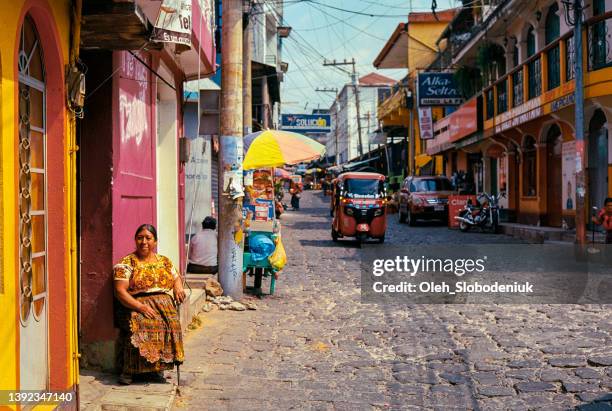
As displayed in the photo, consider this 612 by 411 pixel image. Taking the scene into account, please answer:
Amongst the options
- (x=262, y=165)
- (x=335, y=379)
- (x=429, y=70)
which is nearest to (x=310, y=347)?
(x=335, y=379)

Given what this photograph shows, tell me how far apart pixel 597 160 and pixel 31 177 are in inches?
661

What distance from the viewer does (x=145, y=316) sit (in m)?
6.10

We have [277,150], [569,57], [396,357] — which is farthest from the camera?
[569,57]

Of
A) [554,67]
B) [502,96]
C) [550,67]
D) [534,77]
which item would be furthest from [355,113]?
[554,67]

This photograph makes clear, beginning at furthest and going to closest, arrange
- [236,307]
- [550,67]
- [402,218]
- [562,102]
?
1. [402,218]
2. [550,67]
3. [562,102]
4. [236,307]

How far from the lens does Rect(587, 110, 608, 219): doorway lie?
1841cm

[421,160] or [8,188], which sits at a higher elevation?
[421,160]

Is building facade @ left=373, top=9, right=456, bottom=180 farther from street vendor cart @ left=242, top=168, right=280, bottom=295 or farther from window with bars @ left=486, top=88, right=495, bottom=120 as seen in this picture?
street vendor cart @ left=242, top=168, right=280, bottom=295

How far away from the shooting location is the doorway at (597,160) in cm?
1841

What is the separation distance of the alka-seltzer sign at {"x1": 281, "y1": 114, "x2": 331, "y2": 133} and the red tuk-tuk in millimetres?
33840

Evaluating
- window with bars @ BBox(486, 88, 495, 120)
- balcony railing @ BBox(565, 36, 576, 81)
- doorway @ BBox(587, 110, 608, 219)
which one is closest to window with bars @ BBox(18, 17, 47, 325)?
balcony railing @ BBox(565, 36, 576, 81)

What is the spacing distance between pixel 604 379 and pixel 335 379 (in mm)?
2320

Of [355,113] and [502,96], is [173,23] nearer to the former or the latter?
[502,96]

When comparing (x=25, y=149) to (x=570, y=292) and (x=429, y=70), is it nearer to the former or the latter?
(x=570, y=292)
